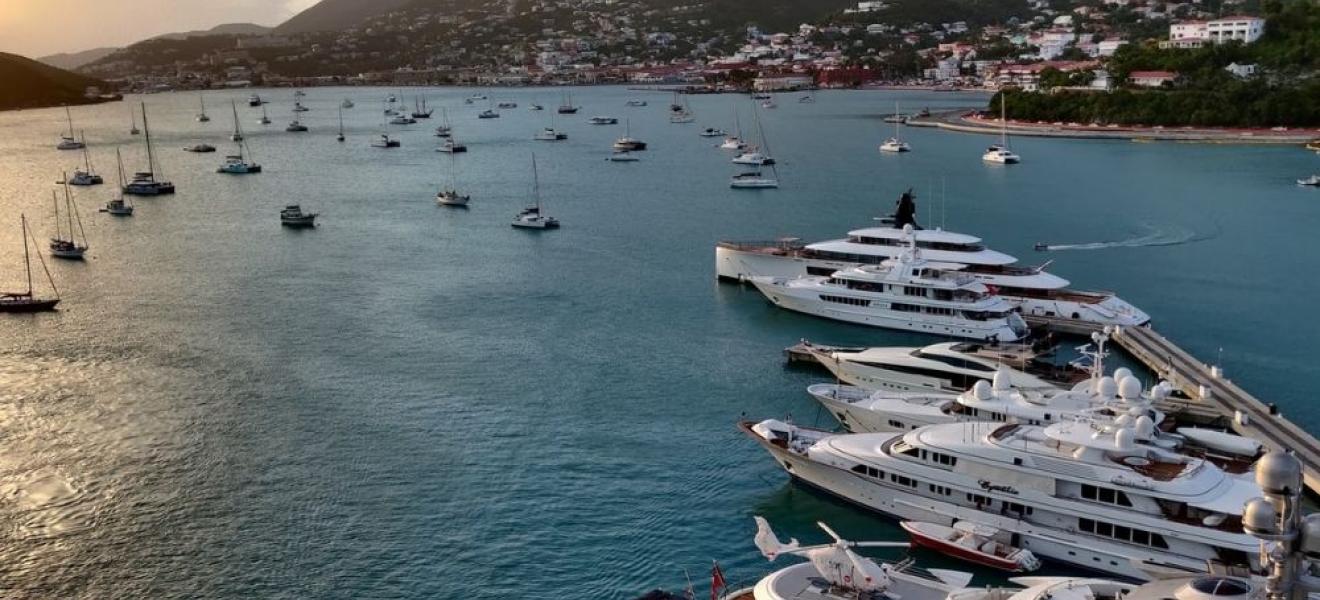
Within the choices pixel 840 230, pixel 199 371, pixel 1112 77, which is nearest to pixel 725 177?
pixel 840 230

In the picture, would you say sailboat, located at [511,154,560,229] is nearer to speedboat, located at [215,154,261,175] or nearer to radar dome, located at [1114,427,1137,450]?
speedboat, located at [215,154,261,175]

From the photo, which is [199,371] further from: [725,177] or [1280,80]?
[1280,80]

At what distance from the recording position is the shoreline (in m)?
76.0

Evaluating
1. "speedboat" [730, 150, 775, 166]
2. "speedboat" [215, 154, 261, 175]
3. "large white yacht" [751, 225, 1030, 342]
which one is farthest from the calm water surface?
"speedboat" [215, 154, 261, 175]

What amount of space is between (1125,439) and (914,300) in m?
13.4

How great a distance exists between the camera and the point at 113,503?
64.4 ft

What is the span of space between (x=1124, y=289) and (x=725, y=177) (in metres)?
33.2

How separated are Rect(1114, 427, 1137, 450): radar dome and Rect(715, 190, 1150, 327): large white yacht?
13.6m

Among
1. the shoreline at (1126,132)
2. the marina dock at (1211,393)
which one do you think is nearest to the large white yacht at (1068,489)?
the marina dock at (1211,393)

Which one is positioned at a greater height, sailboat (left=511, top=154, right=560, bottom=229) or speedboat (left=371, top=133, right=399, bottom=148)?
speedboat (left=371, top=133, right=399, bottom=148)

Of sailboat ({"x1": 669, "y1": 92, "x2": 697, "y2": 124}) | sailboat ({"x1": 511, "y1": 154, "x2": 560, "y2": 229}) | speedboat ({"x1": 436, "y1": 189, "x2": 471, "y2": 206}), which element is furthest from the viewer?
sailboat ({"x1": 669, "y1": 92, "x2": 697, "y2": 124})

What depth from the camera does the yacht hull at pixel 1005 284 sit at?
29328mm

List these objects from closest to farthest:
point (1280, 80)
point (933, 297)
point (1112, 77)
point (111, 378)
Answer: point (111, 378), point (933, 297), point (1280, 80), point (1112, 77)

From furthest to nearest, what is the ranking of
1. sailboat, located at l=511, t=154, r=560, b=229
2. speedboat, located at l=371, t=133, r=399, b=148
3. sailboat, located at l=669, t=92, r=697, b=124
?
sailboat, located at l=669, t=92, r=697, b=124 → speedboat, located at l=371, t=133, r=399, b=148 → sailboat, located at l=511, t=154, r=560, b=229
